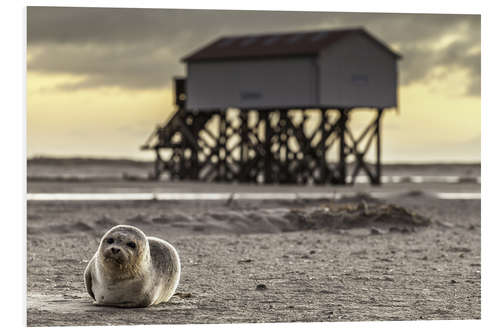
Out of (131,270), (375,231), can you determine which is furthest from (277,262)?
(131,270)

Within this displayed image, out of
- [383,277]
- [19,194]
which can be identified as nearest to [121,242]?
[19,194]

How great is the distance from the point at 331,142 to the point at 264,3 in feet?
95.1

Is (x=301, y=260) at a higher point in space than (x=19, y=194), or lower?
lower

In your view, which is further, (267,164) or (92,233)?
(267,164)

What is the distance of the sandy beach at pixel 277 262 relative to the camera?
9133mm

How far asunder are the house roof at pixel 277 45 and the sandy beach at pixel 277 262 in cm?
1172

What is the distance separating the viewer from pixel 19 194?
796cm

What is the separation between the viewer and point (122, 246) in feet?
27.2

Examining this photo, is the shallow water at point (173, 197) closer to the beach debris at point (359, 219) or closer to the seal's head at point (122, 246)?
the beach debris at point (359, 219)

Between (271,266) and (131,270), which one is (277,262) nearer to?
(271,266)

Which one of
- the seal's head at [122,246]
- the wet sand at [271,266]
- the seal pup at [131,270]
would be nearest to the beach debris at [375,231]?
the wet sand at [271,266]

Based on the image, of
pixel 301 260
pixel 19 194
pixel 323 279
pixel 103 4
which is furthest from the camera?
pixel 301 260
